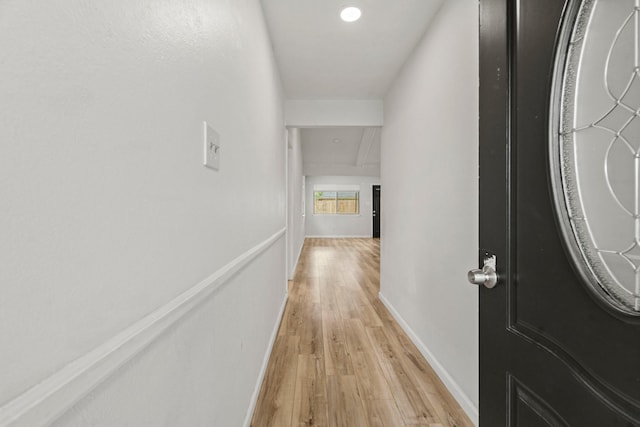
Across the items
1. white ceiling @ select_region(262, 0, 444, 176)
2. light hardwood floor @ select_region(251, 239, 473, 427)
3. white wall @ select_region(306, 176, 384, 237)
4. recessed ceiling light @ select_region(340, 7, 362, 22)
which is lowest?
light hardwood floor @ select_region(251, 239, 473, 427)

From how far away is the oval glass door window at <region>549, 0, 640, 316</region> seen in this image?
522 mm

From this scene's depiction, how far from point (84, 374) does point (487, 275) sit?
88 cm

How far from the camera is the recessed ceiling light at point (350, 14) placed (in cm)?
198

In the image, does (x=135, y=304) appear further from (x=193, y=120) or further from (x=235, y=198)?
(x=235, y=198)

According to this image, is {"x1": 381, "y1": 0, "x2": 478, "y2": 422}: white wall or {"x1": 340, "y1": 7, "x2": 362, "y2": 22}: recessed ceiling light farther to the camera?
{"x1": 340, "y1": 7, "x2": 362, "y2": 22}: recessed ceiling light

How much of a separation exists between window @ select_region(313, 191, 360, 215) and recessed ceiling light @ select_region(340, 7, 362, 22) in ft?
29.1

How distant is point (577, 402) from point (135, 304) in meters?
0.85

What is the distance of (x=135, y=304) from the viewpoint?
57cm

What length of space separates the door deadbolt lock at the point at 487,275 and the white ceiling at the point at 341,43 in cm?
180

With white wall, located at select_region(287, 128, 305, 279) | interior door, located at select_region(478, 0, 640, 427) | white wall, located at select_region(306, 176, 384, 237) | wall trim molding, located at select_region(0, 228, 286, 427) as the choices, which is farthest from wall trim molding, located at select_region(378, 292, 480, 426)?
white wall, located at select_region(306, 176, 384, 237)

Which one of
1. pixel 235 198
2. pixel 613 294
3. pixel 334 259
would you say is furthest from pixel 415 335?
pixel 334 259

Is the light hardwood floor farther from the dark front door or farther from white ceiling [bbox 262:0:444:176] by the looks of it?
the dark front door

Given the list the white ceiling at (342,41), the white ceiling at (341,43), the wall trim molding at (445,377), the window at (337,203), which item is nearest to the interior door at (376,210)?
the window at (337,203)

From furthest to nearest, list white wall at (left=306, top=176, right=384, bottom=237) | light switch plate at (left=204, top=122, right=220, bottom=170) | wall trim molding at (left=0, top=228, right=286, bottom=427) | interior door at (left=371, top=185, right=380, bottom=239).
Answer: interior door at (left=371, top=185, right=380, bottom=239) → white wall at (left=306, top=176, right=384, bottom=237) → light switch plate at (left=204, top=122, right=220, bottom=170) → wall trim molding at (left=0, top=228, right=286, bottom=427)
